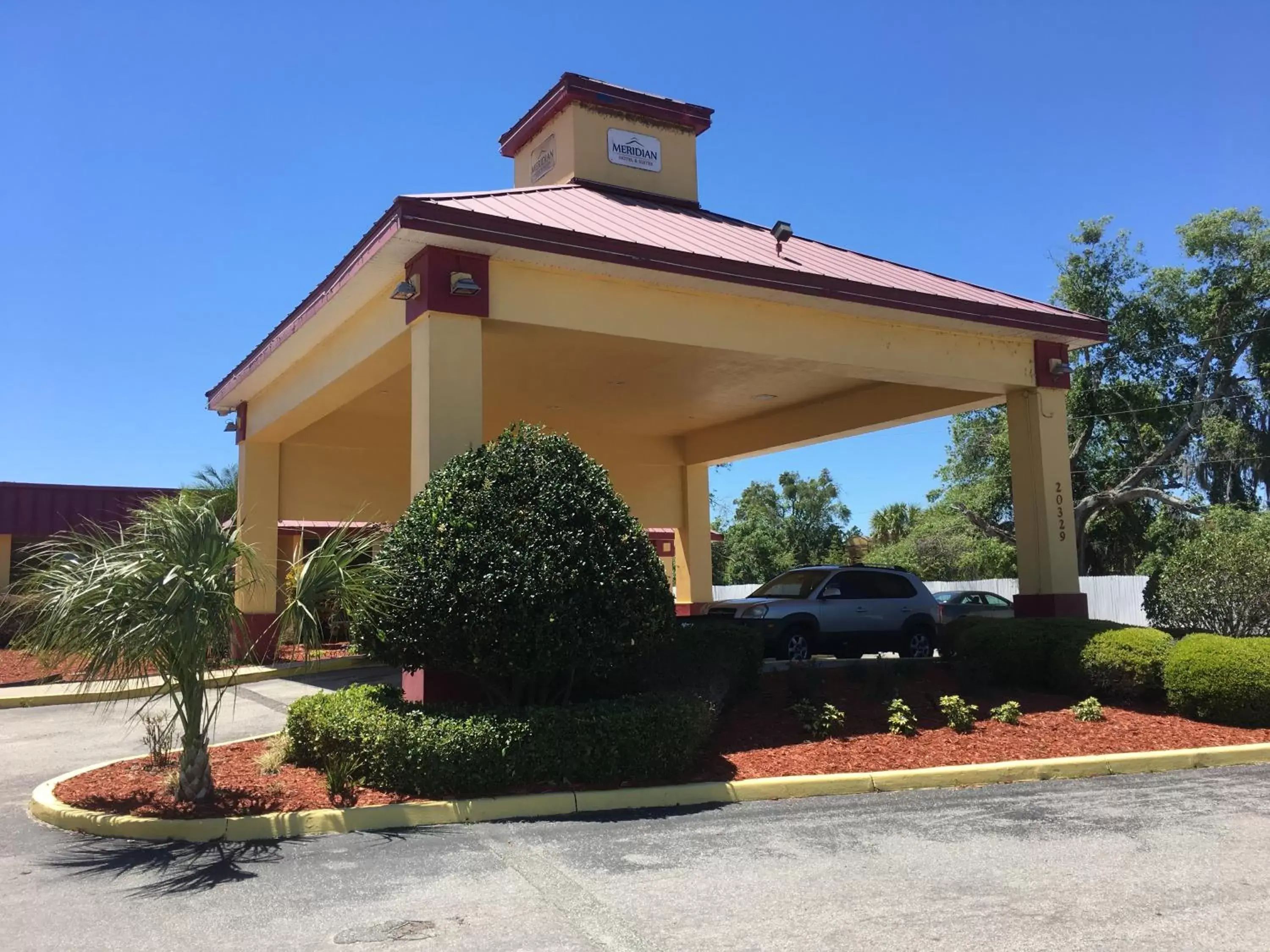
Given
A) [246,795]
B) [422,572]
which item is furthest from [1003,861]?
[246,795]

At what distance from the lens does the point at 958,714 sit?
9828 millimetres

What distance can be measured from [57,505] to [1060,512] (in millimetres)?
21714

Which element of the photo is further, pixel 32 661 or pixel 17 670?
pixel 17 670

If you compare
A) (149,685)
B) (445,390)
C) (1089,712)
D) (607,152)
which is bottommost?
(1089,712)

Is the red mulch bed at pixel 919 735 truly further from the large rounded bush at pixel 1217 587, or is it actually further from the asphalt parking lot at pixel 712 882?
the large rounded bush at pixel 1217 587

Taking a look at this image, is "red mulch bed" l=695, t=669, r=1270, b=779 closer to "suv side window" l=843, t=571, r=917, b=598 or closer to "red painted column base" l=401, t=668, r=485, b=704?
"red painted column base" l=401, t=668, r=485, b=704

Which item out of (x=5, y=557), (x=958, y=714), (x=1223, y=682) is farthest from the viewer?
(x=5, y=557)

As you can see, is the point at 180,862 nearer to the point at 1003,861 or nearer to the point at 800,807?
the point at 800,807

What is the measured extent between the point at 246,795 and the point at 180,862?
1.29 meters

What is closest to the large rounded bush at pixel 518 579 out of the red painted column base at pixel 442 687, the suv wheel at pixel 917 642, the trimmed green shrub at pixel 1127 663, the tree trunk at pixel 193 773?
the red painted column base at pixel 442 687

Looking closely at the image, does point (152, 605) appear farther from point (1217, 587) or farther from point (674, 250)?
point (1217, 587)

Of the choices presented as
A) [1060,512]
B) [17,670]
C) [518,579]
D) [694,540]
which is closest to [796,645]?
[1060,512]

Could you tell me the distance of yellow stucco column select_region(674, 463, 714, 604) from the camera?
68.5 feet

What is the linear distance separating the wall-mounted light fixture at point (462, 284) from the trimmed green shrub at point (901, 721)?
581 centimetres
